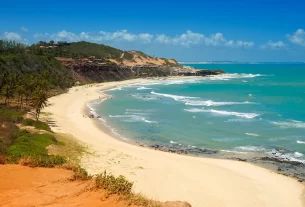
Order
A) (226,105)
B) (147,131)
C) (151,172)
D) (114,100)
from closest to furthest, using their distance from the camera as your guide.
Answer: (151,172)
(147,131)
(226,105)
(114,100)

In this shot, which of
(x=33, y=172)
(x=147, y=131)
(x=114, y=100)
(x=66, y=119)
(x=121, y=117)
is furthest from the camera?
(x=114, y=100)

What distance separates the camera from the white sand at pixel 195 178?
74.0ft

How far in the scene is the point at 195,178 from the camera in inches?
1030

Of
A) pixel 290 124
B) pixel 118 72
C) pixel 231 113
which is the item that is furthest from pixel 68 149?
pixel 118 72

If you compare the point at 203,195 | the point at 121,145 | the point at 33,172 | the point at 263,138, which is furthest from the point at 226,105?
the point at 33,172

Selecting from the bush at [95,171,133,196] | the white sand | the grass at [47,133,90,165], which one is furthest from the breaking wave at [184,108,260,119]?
the bush at [95,171,133,196]

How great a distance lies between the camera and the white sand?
22.5 m

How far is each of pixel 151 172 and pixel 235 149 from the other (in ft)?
42.1

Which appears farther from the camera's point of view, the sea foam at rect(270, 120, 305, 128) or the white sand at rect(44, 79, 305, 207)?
the sea foam at rect(270, 120, 305, 128)

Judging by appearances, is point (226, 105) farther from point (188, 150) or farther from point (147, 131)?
point (188, 150)

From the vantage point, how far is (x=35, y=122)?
37.8 m

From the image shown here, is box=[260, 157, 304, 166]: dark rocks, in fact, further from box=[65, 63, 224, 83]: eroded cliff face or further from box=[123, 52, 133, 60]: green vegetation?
box=[123, 52, 133, 60]: green vegetation

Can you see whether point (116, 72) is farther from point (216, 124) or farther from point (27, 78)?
point (216, 124)

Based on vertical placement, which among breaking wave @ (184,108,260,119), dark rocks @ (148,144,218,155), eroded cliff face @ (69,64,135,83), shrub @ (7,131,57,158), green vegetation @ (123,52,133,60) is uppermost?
green vegetation @ (123,52,133,60)
